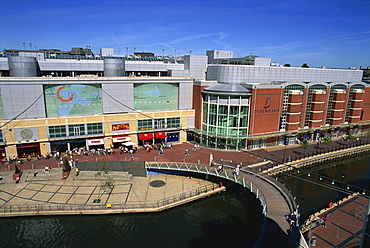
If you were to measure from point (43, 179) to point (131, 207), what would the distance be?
15361mm

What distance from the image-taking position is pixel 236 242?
26.5 m

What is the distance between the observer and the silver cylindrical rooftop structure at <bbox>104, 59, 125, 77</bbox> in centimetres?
5006

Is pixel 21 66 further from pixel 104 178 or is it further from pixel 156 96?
pixel 104 178

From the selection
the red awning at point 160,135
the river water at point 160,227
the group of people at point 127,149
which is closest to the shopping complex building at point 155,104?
the red awning at point 160,135

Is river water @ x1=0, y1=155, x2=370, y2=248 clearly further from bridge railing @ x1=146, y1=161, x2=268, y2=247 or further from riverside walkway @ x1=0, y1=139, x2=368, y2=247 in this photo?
riverside walkway @ x1=0, y1=139, x2=368, y2=247

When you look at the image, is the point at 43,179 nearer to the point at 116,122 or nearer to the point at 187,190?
the point at 116,122

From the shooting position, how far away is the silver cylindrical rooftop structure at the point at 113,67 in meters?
50.1

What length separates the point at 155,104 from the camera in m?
49.7

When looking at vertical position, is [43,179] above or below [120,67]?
below

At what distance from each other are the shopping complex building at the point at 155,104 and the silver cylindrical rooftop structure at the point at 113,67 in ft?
0.62

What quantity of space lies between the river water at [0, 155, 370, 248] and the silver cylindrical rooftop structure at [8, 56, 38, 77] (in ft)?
85.3

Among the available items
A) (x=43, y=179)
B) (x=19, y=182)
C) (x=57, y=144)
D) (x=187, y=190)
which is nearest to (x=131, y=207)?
(x=187, y=190)

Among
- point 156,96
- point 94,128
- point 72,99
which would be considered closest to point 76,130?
point 94,128

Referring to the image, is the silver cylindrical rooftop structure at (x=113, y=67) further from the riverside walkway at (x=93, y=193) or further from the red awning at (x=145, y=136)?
the riverside walkway at (x=93, y=193)
